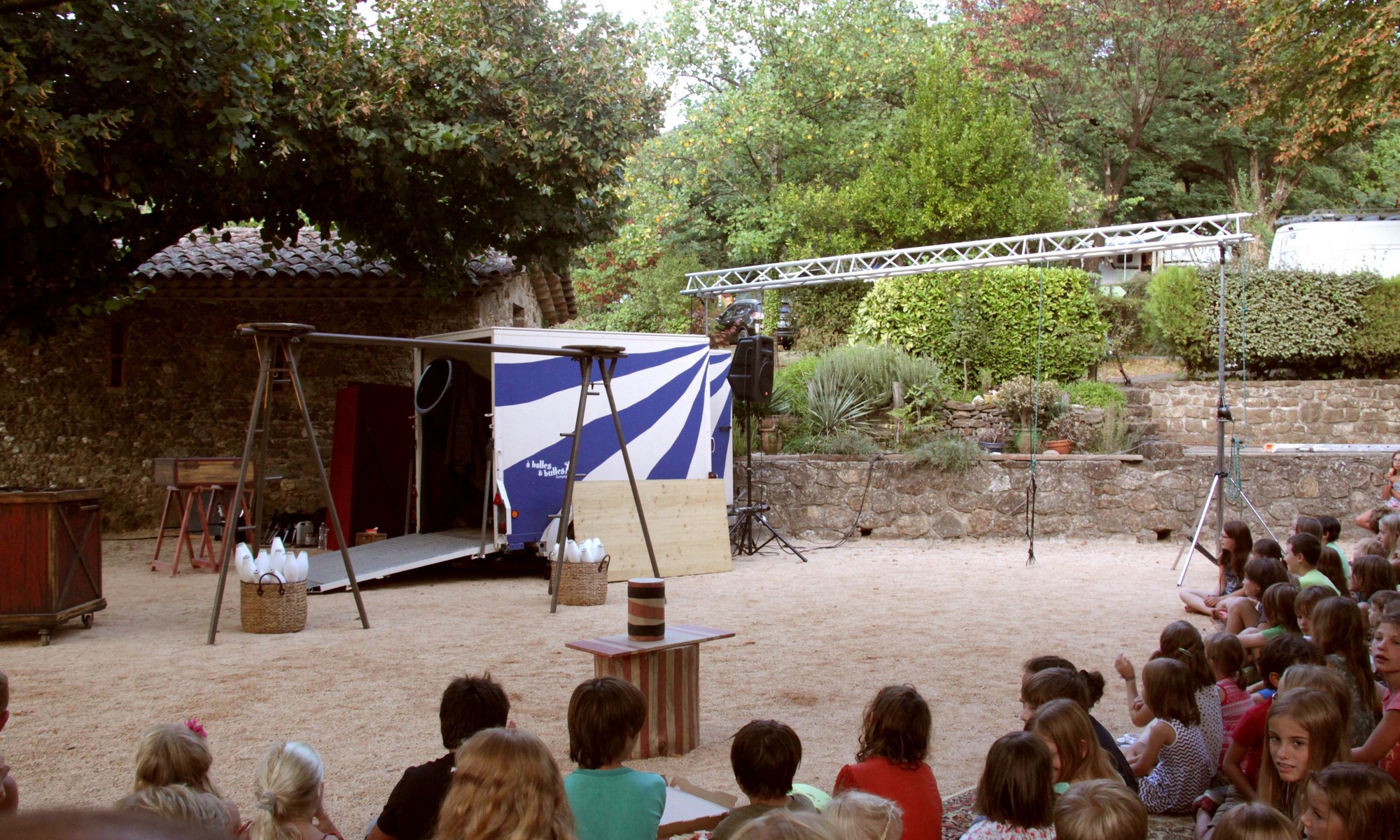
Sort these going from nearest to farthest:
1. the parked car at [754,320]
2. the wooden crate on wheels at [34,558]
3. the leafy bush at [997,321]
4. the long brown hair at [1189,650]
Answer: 1. the long brown hair at [1189,650]
2. the wooden crate on wheels at [34,558]
3. the leafy bush at [997,321]
4. the parked car at [754,320]

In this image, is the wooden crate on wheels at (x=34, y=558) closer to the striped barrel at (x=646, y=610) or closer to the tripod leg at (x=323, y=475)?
the tripod leg at (x=323, y=475)

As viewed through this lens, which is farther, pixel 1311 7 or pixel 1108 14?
pixel 1108 14

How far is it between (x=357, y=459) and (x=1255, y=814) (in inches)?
379

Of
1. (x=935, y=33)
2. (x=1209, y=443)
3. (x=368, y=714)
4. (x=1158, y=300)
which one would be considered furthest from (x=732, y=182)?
(x=368, y=714)

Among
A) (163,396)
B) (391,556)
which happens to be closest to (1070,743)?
(391,556)

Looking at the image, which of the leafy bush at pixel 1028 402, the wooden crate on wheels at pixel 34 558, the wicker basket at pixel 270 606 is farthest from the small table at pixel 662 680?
the leafy bush at pixel 1028 402

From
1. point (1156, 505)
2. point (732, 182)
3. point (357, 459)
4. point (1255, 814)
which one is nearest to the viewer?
point (1255, 814)

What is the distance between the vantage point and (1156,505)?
1173 cm

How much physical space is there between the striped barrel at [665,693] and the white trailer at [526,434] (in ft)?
15.0

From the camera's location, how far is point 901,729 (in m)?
2.92

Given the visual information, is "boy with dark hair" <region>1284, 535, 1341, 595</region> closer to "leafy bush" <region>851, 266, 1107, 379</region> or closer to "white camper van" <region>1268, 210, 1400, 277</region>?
"leafy bush" <region>851, 266, 1107, 379</region>

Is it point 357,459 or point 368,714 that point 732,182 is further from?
point 368,714

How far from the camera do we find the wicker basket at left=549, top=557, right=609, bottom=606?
806 cm

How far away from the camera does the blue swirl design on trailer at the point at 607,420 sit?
31.0 feet
